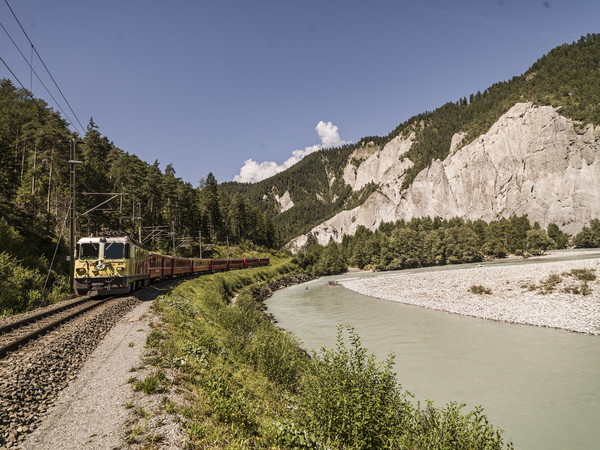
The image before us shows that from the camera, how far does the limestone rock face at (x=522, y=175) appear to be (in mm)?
123500

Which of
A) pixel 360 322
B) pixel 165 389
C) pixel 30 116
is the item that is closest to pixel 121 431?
pixel 165 389

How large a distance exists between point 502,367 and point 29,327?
22.0 meters

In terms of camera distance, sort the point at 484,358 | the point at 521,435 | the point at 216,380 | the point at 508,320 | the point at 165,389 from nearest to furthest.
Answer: the point at 165,389, the point at 216,380, the point at 521,435, the point at 484,358, the point at 508,320

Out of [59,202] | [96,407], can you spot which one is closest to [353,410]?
[96,407]

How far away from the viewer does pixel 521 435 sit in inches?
416

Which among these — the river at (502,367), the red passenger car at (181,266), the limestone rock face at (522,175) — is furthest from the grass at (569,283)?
the limestone rock face at (522,175)

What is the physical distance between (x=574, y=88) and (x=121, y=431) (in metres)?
225

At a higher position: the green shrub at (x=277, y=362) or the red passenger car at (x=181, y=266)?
the red passenger car at (x=181, y=266)

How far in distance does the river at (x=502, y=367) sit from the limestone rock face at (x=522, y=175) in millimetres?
132808

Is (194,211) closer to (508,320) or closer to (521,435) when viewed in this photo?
(508,320)

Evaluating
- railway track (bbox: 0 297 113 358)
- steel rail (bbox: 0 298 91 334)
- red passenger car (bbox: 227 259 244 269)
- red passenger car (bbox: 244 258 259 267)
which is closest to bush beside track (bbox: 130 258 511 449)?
railway track (bbox: 0 297 113 358)

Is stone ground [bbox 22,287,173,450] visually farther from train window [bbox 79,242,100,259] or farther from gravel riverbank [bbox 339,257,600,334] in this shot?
gravel riverbank [bbox 339,257,600,334]

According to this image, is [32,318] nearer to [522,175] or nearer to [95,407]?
[95,407]

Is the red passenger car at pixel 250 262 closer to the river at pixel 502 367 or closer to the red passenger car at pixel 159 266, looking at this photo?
the red passenger car at pixel 159 266
